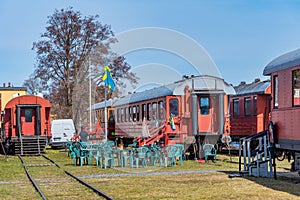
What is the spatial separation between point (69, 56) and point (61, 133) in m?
8.99

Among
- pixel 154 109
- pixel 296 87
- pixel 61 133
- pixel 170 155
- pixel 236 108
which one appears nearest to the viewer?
pixel 296 87

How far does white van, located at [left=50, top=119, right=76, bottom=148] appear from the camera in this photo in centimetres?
3422

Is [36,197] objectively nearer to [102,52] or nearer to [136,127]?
[136,127]

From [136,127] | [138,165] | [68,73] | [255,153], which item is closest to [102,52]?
[68,73]

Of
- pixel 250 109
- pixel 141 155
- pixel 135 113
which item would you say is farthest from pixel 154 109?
pixel 141 155

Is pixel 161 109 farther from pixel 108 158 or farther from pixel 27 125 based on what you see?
pixel 27 125

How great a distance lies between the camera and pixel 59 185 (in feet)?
46.6

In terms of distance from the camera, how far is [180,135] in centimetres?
2228

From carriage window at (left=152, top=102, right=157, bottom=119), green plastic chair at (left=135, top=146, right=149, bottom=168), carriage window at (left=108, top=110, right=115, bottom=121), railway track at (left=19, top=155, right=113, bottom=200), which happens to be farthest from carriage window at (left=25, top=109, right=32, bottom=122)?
green plastic chair at (left=135, top=146, right=149, bottom=168)

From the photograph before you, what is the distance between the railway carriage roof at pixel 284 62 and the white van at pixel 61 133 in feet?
67.9

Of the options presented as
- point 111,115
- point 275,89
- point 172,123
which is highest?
point 275,89

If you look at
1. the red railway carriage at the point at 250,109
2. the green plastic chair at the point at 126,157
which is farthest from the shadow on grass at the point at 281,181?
the red railway carriage at the point at 250,109

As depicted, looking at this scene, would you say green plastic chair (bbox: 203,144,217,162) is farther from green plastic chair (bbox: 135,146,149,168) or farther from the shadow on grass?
the shadow on grass

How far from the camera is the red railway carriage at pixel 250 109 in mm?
24953
